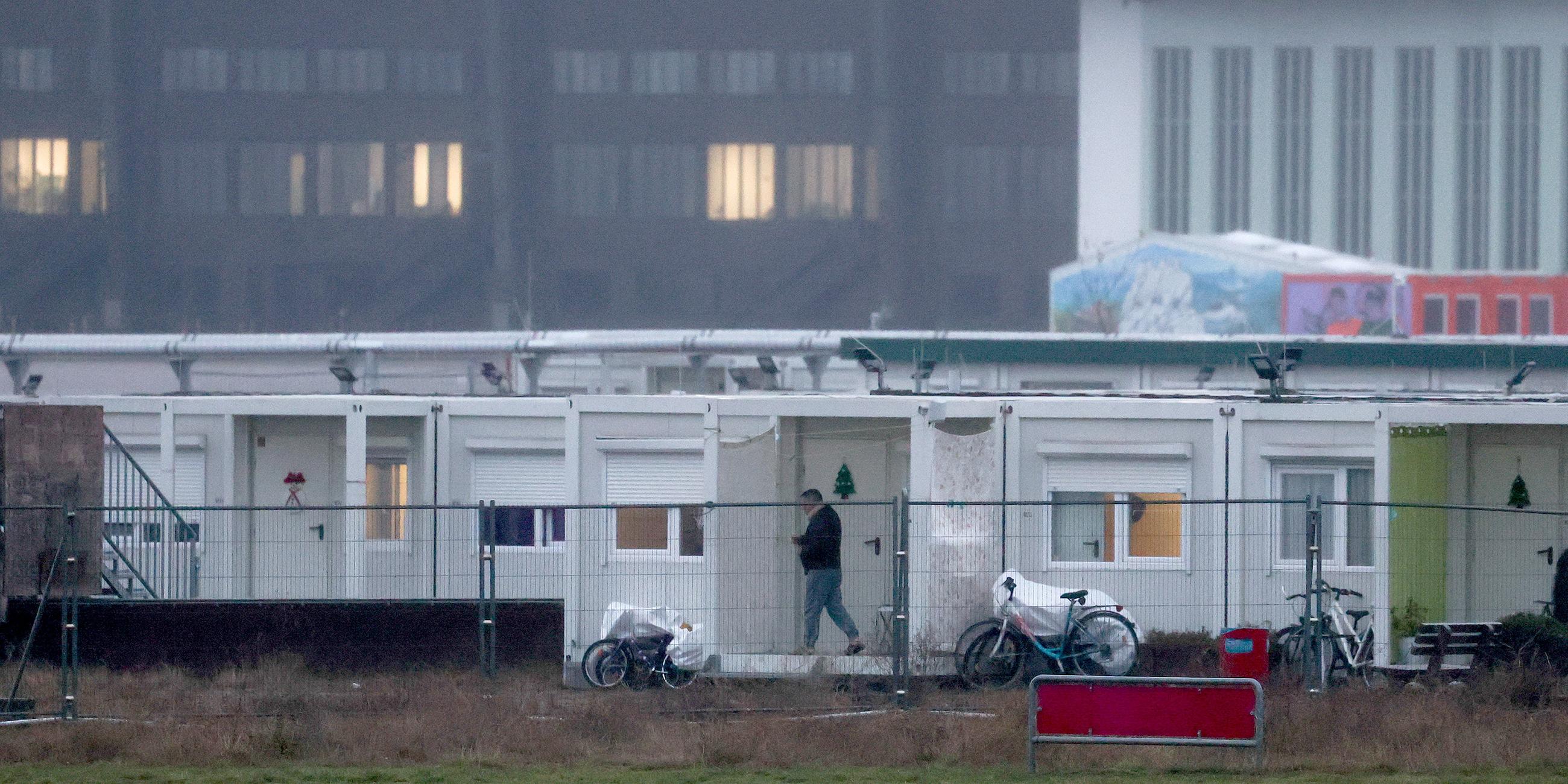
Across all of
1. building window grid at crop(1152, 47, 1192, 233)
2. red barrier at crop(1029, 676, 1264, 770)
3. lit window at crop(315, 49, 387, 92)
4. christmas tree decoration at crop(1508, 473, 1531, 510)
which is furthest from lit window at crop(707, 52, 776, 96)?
red barrier at crop(1029, 676, 1264, 770)

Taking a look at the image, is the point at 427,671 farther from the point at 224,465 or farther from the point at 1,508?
the point at 224,465

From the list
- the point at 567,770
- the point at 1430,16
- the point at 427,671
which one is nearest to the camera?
the point at 567,770

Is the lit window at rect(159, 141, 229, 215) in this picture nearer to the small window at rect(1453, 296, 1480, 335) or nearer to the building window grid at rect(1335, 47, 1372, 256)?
the building window grid at rect(1335, 47, 1372, 256)

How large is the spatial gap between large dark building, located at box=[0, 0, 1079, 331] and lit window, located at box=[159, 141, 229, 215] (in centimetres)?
10

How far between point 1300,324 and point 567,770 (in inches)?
1706

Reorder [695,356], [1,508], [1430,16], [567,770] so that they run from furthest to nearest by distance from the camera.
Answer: [1430,16] → [695,356] → [1,508] → [567,770]

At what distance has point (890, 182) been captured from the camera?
2790 inches

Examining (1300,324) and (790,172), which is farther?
(790,172)

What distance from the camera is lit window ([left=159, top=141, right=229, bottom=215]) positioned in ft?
237

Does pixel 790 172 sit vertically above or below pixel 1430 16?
below

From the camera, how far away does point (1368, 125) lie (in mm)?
68938

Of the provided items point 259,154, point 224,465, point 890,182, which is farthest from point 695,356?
point 259,154

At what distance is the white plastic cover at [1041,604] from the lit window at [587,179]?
57.9 metres

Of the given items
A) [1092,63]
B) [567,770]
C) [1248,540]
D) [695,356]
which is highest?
[1092,63]
